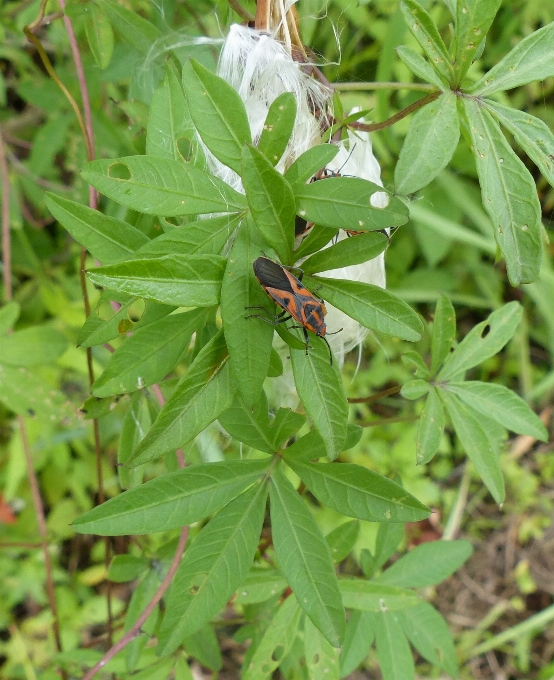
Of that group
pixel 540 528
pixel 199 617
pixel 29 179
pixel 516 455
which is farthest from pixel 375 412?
pixel 199 617

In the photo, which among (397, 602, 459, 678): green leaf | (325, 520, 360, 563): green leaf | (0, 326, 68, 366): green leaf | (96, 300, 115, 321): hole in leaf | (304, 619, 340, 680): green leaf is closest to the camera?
(96, 300, 115, 321): hole in leaf

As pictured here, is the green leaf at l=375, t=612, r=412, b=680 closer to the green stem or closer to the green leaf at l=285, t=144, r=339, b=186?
the green leaf at l=285, t=144, r=339, b=186

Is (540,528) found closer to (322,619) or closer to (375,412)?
(375,412)

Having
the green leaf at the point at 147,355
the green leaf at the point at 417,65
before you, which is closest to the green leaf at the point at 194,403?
the green leaf at the point at 147,355

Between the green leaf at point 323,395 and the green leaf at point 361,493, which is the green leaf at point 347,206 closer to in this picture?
the green leaf at point 323,395

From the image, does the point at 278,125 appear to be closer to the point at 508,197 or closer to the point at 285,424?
the point at 508,197

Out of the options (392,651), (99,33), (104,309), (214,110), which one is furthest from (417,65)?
(104,309)

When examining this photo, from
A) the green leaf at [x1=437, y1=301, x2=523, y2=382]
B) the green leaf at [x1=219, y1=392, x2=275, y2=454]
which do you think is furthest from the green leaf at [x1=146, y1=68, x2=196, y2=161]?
the green leaf at [x1=437, y1=301, x2=523, y2=382]
